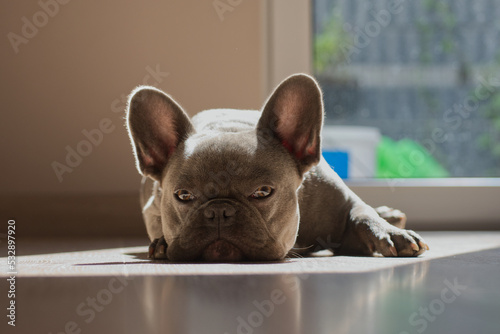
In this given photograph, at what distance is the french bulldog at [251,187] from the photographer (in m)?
1.58

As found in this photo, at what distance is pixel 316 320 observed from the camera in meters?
0.82

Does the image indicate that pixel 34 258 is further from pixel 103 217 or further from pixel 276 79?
pixel 276 79

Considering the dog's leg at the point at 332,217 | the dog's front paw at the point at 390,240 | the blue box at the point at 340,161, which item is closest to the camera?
the dog's front paw at the point at 390,240

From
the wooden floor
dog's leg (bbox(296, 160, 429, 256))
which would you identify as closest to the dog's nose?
A: the wooden floor

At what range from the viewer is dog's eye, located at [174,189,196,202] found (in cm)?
165

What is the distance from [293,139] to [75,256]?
69 cm

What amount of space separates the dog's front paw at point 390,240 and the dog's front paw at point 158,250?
1.84ft

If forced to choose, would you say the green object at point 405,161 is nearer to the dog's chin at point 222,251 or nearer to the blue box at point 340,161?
the blue box at point 340,161

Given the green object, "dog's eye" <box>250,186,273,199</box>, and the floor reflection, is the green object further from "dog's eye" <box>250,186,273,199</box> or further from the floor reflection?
the floor reflection

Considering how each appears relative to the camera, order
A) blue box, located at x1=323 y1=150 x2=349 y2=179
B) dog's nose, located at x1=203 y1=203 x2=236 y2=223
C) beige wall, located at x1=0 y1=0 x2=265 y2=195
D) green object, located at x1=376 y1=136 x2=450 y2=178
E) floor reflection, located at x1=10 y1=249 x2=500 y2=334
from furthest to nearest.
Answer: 1. green object, located at x1=376 y1=136 x2=450 y2=178
2. blue box, located at x1=323 y1=150 x2=349 y2=179
3. beige wall, located at x1=0 y1=0 x2=265 y2=195
4. dog's nose, located at x1=203 y1=203 x2=236 y2=223
5. floor reflection, located at x1=10 y1=249 x2=500 y2=334

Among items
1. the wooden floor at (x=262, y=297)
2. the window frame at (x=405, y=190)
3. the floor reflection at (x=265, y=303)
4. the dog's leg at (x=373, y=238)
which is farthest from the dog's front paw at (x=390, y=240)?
the window frame at (x=405, y=190)

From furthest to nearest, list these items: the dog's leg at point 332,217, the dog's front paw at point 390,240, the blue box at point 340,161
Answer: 1. the blue box at point 340,161
2. the dog's leg at point 332,217
3. the dog's front paw at point 390,240

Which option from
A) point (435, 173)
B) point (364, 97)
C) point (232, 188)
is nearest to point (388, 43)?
point (364, 97)

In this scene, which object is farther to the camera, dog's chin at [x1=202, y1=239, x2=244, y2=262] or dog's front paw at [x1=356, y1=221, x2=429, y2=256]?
dog's front paw at [x1=356, y1=221, x2=429, y2=256]
